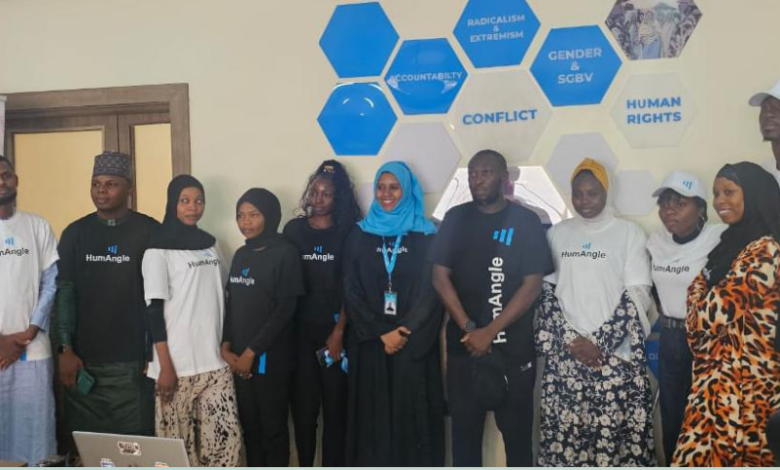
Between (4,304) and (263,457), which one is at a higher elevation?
(4,304)

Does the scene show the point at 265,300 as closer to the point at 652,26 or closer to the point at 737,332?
the point at 737,332

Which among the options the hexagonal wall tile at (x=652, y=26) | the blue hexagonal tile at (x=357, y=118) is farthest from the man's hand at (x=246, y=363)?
the hexagonal wall tile at (x=652, y=26)

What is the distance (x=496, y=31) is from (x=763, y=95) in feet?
3.83

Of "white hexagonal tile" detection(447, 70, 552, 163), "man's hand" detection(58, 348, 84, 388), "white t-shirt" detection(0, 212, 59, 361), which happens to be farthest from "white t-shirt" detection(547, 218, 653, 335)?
"white t-shirt" detection(0, 212, 59, 361)

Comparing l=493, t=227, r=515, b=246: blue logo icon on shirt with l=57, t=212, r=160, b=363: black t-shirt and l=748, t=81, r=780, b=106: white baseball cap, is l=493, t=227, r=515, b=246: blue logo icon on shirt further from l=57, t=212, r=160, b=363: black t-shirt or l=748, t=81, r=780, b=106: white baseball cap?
l=57, t=212, r=160, b=363: black t-shirt

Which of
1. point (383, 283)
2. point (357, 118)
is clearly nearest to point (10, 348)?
point (383, 283)

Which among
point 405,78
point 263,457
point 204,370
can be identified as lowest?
point 263,457

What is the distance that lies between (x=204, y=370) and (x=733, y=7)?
284 centimetres

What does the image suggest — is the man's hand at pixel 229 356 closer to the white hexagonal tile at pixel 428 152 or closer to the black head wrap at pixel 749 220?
the white hexagonal tile at pixel 428 152

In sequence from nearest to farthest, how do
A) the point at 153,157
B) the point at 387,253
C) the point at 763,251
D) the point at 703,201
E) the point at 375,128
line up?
the point at 763,251 < the point at 703,201 < the point at 387,253 < the point at 375,128 < the point at 153,157

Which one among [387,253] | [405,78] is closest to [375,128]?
[405,78]

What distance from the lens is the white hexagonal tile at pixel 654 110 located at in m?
3.10

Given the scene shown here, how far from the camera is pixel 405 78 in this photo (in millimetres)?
3387

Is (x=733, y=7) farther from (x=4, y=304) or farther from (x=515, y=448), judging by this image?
(x=4, y=304)
